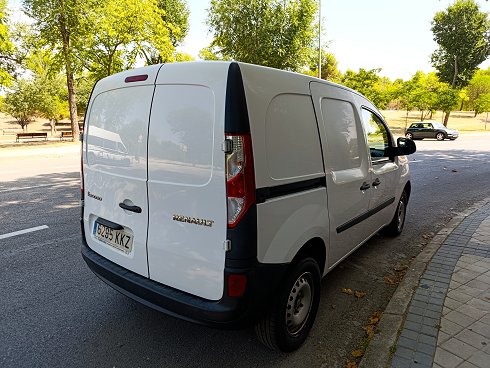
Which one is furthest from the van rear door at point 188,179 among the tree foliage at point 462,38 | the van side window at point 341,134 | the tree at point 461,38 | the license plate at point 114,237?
the tree foliage at point 462,38

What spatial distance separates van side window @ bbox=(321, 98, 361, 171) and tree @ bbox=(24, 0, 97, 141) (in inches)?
812

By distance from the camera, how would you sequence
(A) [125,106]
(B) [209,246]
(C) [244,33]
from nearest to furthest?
(B) [209,246] < (A) [125,106] < (C) [244,33]

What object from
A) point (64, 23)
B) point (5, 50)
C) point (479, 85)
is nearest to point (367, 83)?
point (64, 23)

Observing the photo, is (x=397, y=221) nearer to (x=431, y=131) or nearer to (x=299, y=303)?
(x=299, y=303)

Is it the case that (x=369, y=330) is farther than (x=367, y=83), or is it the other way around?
(x=367, y=83)

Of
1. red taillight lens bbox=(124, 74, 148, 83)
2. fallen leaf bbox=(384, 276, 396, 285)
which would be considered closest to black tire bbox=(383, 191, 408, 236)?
fallen leaf bbox=(384, 276, 396, 285)

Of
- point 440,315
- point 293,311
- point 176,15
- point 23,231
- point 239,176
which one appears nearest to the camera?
point 239,176

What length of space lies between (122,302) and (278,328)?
1585mm

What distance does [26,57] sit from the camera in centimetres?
2069

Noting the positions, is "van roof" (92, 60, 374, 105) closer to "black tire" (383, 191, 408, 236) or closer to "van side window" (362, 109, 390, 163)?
"van side window" (362, 109, 390, 163)

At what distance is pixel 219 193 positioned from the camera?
2051mm

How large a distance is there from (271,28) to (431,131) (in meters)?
16.1

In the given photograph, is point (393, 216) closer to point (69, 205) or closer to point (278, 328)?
point (278, 328)

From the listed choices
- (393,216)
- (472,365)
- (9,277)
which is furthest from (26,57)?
(472,365)
